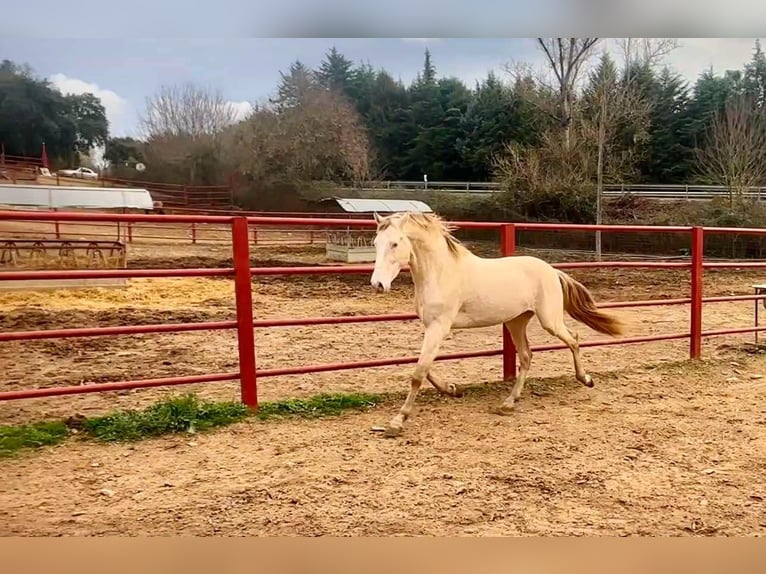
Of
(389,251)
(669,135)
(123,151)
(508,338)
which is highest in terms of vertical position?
(669,135)

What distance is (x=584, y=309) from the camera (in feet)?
7.86

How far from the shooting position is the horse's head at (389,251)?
1.72 m

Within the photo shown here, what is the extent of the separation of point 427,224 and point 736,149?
11.4ft

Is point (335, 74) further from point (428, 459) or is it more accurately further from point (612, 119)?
point (428, 459)

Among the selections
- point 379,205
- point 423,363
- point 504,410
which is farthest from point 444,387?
point 379,205

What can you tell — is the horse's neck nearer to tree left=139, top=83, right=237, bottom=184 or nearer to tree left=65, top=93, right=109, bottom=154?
tree left=139, top=83, right=237, bottom=184

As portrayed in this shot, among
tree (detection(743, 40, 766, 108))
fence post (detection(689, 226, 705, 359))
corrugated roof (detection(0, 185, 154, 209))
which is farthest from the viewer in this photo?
corrugated roof (detection(0, 185, 154, 209))

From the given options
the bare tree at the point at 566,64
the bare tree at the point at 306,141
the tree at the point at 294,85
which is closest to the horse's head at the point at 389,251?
the bare tree at the point at 566,64

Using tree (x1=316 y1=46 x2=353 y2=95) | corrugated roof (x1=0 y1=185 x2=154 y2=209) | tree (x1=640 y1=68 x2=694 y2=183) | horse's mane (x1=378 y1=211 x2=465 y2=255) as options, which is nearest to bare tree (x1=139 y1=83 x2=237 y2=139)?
corrugated roof (x1=0 y1=185 x2=154 y2=209)

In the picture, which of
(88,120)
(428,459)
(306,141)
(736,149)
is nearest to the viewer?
(428,459)

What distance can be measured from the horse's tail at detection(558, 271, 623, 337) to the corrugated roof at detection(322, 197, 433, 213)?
235 cm

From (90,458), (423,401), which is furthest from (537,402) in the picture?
(90,458)

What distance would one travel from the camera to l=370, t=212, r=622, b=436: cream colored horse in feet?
6.00

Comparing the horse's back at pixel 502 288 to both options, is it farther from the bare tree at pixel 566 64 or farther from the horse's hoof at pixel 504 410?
the bare tree at pixel 566 64
